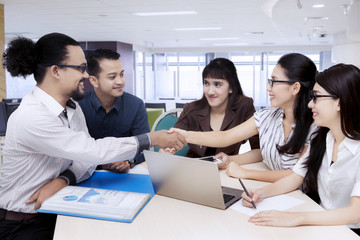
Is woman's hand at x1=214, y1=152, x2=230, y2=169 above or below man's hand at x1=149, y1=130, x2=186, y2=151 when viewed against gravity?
below

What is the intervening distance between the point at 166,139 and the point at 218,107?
0.86m

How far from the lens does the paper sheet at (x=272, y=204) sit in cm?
162

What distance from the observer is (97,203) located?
1.63 metres

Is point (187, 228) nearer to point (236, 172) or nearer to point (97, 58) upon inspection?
point (236, 172)

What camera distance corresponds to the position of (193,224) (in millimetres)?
1479

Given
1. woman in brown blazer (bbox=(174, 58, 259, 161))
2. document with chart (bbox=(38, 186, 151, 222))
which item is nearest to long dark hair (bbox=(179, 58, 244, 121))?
woman in brown blazer (bbox=(174, 58, 259, 161))

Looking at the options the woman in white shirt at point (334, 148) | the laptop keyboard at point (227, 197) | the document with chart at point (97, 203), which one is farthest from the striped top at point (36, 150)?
the woman in white shirt at point (334, 148)

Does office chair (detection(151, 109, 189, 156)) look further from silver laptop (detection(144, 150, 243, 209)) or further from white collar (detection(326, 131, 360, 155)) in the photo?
white collar (detection(326, 131, 360, 155))

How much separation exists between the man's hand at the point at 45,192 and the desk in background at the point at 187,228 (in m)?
0.24

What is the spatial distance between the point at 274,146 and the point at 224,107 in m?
0.80

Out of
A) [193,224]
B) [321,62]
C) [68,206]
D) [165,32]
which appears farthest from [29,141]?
[321,62]

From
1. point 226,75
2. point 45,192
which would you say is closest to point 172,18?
point 226,75

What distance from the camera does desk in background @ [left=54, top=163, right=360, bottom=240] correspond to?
138cm

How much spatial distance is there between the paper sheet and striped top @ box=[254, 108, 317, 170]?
0.43 meters
